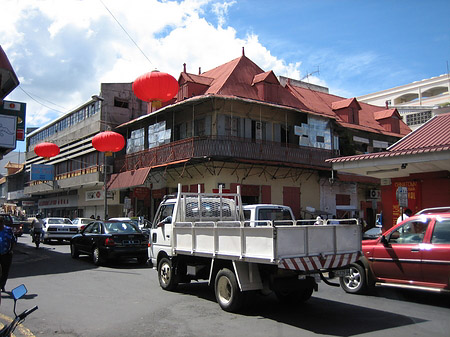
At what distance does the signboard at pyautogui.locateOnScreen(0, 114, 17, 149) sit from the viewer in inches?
674

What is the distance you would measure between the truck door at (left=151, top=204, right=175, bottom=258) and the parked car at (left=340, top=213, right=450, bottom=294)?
4.10 meters

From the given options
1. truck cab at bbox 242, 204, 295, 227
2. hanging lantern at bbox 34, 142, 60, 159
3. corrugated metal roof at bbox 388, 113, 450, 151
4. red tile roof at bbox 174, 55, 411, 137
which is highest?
red tile roof at bbox 174, 55, 411, 137

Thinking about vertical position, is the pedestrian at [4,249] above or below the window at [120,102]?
below

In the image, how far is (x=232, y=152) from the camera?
21.9 metres

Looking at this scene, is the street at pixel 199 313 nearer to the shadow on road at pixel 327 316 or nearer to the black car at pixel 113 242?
the shadow on road at pixel 327 316

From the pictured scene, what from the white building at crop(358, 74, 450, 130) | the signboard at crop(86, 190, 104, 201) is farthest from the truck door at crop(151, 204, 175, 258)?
the white building at crop(358, 74, 450, 130)

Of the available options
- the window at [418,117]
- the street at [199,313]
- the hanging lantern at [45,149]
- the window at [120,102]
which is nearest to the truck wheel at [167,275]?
the street at [199,313]

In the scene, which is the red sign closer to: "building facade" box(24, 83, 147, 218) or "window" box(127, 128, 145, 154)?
"building facade" box(24, 83, 147, 218)

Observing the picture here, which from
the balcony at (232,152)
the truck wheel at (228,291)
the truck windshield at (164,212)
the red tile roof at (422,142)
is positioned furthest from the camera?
the balcony at (232,152)

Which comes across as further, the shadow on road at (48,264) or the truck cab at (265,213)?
the shadow on road at (48,264)

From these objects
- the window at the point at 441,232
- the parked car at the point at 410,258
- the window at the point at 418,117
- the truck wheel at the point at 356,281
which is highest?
the window at the point at 418,117

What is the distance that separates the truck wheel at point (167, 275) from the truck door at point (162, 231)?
306 mm

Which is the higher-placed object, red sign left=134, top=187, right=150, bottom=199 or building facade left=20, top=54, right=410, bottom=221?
building facade left=20, top=54, right=410, bottom=221

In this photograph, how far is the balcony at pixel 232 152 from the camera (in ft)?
70.7
